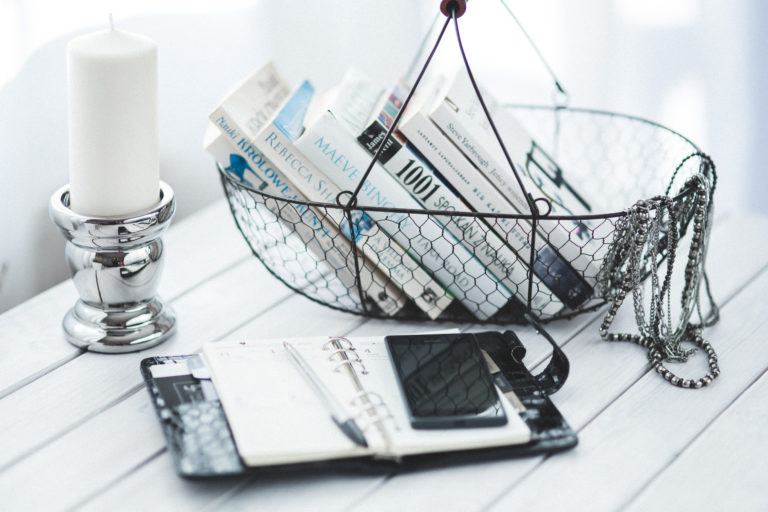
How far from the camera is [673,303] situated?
83 cm

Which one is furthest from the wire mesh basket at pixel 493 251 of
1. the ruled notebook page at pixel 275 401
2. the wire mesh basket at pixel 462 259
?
the ruled notebook page at pixel 275 401

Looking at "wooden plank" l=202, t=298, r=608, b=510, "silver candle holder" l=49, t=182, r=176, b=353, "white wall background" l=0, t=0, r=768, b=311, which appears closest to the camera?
"wooden plank" l=202, t=298, r=608, b=510

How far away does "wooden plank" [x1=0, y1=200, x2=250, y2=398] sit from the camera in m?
0.74

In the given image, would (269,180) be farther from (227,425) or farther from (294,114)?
(227,425)

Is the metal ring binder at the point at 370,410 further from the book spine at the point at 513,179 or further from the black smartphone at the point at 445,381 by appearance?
the book spine at the point at 513,179

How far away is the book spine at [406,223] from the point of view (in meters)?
0.73

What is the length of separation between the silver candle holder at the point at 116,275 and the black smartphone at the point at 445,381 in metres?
0.22

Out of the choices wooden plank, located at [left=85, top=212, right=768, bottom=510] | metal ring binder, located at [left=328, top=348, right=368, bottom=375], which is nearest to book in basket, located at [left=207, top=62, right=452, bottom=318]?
metal ring binder, located at [left=328, top=348, right=368, bottom=375]

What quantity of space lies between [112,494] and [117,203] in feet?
0.79

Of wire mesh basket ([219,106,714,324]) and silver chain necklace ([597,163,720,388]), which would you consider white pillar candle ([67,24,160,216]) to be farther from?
silver chain necklace ([597,163,720,388])

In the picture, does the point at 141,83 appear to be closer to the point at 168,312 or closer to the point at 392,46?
the point at 168,312

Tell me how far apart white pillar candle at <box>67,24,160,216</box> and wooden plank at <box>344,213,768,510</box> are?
1.08 ft

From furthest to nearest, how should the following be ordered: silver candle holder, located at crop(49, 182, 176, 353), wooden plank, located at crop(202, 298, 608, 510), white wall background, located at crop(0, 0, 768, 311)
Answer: white wall background, located at crop(0, 0, 768, 311)
silver candle holder, located at crop(49, 182, 176, 353)
wooden plank, located at crop(202, 298, 608, 510)

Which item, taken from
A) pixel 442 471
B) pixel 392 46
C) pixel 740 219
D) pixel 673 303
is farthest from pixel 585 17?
pixel 442 471
